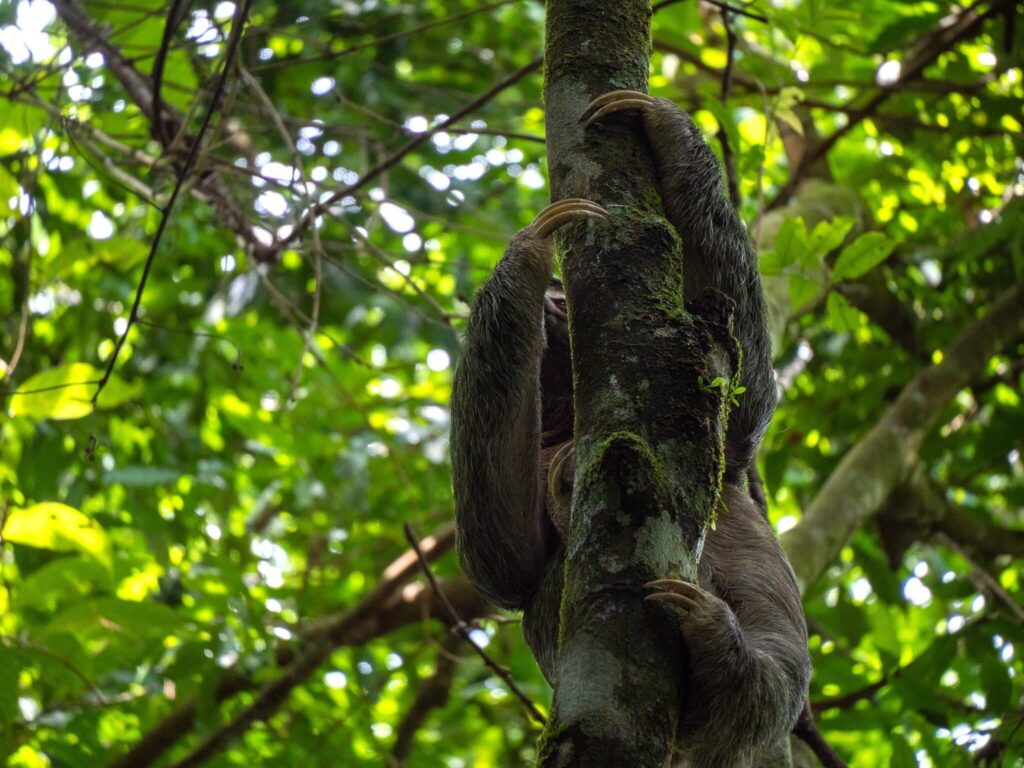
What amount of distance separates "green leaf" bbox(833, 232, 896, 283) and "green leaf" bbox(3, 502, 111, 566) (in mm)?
3796

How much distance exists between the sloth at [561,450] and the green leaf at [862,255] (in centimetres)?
67

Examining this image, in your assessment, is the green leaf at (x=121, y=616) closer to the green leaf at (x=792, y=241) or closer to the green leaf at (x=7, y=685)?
the green leaf at (x=7, y=685)

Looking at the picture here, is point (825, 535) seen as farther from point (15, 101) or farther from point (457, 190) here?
point (15, 101)

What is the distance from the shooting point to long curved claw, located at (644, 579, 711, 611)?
7.48ft

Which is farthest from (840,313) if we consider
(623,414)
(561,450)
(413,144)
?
(623,414)

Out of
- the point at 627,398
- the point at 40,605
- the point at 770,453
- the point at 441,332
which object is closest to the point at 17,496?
the point at 40,605

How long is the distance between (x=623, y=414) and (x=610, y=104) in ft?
3.65

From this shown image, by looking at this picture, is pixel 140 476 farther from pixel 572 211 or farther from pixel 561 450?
pixel 572 211

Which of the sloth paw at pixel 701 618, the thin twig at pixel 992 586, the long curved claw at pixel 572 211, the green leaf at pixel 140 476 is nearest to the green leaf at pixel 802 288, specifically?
the long curved claw at pixel 572 211

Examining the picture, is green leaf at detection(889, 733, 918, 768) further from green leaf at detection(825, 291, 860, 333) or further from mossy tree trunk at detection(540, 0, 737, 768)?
mossy tree trunk at detection(540, 0, 737, 768)

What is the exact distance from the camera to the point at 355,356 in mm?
5656

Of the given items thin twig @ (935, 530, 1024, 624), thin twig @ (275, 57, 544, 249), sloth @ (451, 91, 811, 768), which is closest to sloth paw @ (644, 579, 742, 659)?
sloth @ (451, 91, 811, 768)

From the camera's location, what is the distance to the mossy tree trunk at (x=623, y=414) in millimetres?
2125

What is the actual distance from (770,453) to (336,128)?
3.80m
